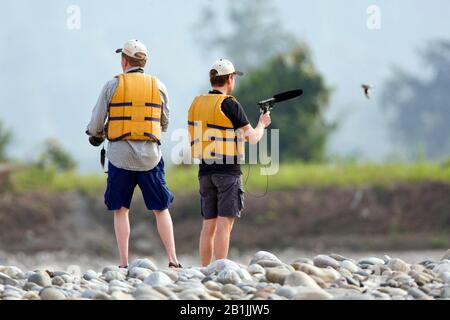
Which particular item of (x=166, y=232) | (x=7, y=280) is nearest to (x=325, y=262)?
(x=166, y=232)

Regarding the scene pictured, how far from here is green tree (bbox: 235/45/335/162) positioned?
29.2 m

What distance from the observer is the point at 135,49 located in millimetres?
10023

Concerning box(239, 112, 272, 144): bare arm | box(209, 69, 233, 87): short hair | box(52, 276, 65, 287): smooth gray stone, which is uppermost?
box(209, 69, 233, 87): short hair

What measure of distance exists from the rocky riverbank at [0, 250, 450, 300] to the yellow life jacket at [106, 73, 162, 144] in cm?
110

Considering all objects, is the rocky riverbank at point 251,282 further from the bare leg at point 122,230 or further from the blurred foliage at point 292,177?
the blurred foliage at point 292,177

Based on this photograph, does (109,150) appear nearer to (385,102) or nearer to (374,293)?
(374,293)

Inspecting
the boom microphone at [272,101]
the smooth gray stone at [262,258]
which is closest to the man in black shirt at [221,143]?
the boom microphone at [272,101]

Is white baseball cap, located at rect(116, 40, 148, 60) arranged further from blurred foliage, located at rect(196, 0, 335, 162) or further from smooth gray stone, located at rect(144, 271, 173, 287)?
blurred foliage, located at rect(196, 0, 335, 162)

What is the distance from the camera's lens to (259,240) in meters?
27.4

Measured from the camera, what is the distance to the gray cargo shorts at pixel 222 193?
10000 millimetres

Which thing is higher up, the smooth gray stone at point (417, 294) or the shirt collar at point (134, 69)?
the shirt collar at point (134, 69)

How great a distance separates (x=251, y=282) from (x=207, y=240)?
45.0 inches

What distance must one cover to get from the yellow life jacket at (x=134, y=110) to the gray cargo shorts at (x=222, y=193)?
0.57m

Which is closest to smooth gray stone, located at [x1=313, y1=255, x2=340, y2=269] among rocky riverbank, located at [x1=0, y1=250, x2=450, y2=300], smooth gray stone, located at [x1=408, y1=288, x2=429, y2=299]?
rocky riverbank, located at [x1=0, y1=250, x2=450, y2=300]
